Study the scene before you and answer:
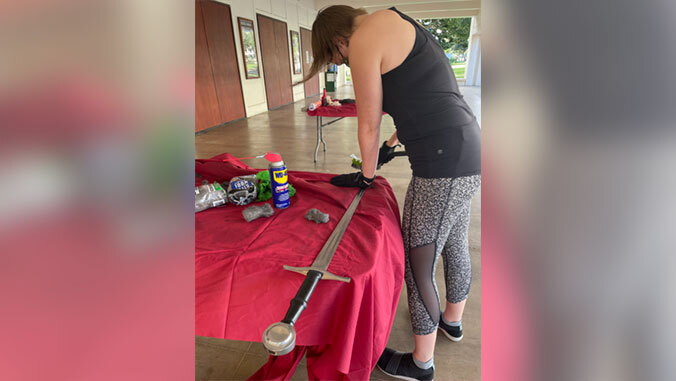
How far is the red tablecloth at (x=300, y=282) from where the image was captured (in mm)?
948

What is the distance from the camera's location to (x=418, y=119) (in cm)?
121

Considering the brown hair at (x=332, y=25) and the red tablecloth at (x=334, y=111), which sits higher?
the brown hair at (x=332, y=25)

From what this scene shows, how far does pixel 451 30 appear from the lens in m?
20.2

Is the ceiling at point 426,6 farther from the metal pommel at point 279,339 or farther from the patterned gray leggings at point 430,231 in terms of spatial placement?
the metal pommel at point 279,339

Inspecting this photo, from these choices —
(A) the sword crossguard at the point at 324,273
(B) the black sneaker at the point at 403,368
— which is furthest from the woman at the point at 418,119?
(A) the sword crossguard at the point at 324,273

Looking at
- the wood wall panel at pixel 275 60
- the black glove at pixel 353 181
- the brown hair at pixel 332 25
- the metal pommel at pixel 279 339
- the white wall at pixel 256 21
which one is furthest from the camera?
the wood wall panel at pixel 275 60

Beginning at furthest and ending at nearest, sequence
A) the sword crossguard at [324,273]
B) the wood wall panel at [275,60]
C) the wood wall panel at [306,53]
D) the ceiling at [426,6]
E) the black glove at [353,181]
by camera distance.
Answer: the ceiling at [426,6], the wood wall panel at [306,53], the wood wall panel at [275,60], the black glove at [353,181], the sword crossguard at [324,273]

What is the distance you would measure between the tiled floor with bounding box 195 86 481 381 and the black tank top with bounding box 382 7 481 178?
955 mm

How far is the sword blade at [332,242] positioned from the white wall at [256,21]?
23.8 ft

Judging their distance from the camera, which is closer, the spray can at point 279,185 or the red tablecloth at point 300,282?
the red tablecloth at point 300,282

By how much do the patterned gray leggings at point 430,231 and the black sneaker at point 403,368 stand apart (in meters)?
0.21

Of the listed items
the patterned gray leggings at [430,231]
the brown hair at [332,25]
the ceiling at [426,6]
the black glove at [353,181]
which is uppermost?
the ceiling at [426,6]

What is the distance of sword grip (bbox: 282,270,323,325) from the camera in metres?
0.50
